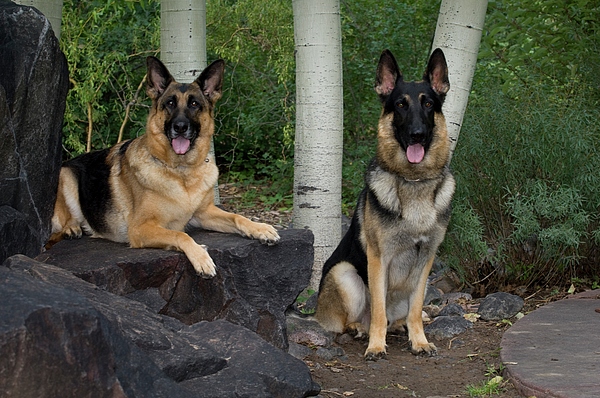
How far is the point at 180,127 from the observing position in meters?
4.18

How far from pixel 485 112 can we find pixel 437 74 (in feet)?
4.76

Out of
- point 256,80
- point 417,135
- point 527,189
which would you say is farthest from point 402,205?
point 256,80

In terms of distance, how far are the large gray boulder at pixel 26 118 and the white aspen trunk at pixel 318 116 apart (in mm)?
2104

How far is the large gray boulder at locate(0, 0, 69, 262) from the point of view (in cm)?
349

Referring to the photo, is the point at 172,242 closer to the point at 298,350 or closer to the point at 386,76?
the point at 298,350

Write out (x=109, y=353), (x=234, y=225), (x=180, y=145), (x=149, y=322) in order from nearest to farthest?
(x=109, y=353), (x=149, y=322), (x=180, y=145), (x=234, y=225)

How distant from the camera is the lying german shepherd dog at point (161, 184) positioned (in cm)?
423

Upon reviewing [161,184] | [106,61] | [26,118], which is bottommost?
[161,184]

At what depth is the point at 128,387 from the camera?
219 cm

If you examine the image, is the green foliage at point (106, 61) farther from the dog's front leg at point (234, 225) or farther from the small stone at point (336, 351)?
the small stone at point (336, 351)

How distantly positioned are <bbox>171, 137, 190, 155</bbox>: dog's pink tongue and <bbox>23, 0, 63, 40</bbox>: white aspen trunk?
1823 mm

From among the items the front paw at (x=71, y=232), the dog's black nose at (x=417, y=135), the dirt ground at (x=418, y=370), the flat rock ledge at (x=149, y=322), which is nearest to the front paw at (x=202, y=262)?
the flat rock ledge at (x=149, y=322)

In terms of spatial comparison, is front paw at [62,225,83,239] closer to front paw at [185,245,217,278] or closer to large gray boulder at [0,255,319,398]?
front paw at [185,245,217,278]

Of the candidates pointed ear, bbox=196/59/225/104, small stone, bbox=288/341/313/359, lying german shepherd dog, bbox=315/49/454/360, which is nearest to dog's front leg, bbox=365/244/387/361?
lying german shepherd dog, bbox=315/49/454/360
